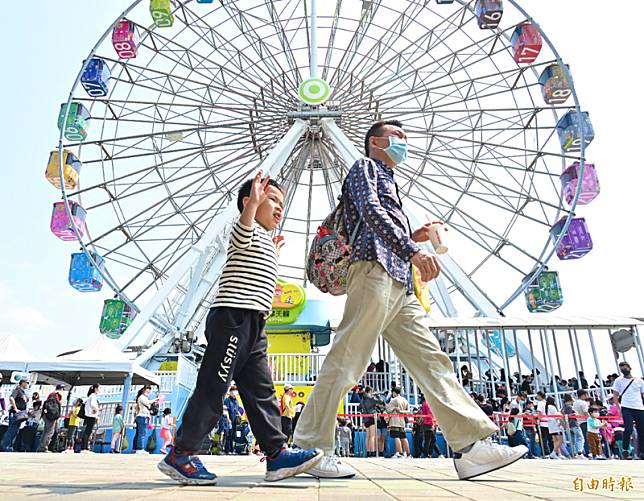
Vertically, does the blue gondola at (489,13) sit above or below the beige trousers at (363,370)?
above

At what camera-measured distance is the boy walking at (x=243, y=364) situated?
2213mm

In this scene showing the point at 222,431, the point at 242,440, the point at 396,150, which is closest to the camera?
the point at 396,150

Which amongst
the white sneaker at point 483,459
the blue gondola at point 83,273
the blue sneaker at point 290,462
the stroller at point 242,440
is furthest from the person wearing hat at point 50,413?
the white sneaker at point 483,459

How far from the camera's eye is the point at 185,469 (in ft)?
7.14

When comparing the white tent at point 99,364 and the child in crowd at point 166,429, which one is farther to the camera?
the white tent at point 99,364

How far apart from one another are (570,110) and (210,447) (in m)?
12.4

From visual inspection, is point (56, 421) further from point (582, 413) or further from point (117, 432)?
point (582, 413)

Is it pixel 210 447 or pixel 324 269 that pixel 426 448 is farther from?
pixel 324 269

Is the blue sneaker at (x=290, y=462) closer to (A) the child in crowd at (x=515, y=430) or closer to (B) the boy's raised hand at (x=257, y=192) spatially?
(B) the boy's raised hand at (x=257, y=192)

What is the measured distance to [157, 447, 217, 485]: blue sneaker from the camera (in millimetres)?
2158

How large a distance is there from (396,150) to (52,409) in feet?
31.0

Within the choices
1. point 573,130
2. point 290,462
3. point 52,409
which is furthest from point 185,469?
point 573,130

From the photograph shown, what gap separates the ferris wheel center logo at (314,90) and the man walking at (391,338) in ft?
37.7

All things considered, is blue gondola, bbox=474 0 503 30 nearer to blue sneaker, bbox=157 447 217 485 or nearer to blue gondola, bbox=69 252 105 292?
blue gondola, bbox=69 252 105 292
